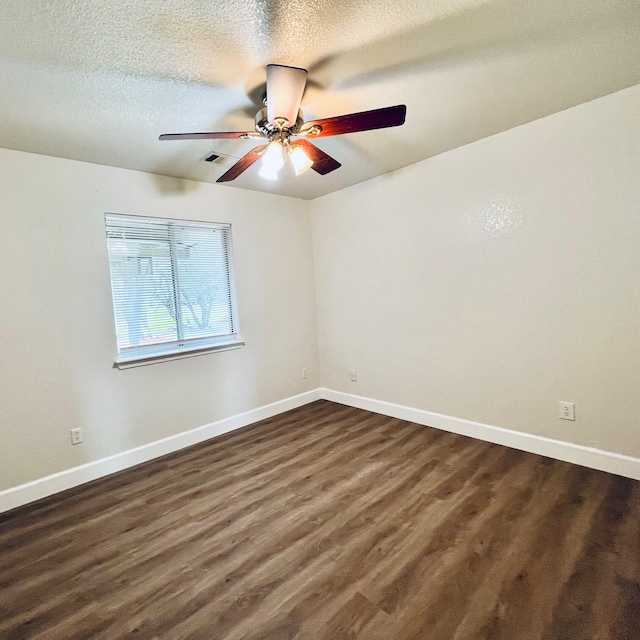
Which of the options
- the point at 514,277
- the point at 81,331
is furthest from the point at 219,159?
the point at 514,277

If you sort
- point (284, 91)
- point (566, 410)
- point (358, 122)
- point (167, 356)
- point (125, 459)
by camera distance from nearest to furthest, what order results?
point (284, 91) → point (358, 122) → point (566, 410) → point (125, 459) → point (167, 356)

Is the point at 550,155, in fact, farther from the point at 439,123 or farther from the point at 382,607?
the point at 382,607

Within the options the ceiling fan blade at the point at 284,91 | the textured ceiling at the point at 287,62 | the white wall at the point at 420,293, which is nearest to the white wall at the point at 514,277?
the white wall at the point at 420,293

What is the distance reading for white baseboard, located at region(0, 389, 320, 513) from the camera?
226 cm

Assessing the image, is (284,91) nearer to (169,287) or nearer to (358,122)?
(358,122)

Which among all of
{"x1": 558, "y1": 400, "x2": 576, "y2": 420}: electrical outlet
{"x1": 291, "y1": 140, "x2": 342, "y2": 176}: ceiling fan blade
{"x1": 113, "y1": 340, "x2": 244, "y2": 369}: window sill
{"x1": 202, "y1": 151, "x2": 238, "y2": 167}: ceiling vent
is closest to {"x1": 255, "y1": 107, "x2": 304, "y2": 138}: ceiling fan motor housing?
{"x1": 291, "y1": 140, "x2": 342, "y2": 176}: ceiling fan blade

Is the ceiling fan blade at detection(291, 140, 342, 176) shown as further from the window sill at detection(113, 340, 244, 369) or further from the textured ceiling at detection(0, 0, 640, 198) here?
the window sill at detection(113, 340, 244, 369)

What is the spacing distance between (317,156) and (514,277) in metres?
1.70

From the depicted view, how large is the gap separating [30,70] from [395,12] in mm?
1616

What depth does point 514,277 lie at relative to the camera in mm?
2494

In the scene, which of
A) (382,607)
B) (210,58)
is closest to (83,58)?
(210,58)

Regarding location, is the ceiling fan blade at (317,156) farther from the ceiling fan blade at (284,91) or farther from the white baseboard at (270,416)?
the white baseboard at (270,416)

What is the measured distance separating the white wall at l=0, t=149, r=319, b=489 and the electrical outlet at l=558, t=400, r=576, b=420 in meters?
2.67

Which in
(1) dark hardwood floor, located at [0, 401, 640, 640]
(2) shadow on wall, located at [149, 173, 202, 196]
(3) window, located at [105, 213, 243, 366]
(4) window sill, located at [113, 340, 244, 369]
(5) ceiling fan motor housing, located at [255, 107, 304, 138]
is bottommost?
(1) dark hardwood floor, located at [0, 401, 640, 640]
